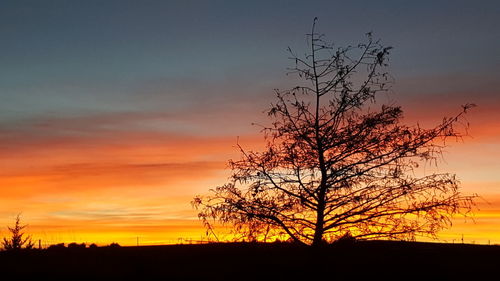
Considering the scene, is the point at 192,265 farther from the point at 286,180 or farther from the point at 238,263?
the point at 286,180

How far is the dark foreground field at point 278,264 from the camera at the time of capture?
20.4 meters

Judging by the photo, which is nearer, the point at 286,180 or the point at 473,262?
the point at 286,180

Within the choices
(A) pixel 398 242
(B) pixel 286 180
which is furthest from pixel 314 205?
(A) pixel 398 242

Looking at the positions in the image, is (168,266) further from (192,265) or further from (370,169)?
(370,169)

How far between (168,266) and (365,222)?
653cm

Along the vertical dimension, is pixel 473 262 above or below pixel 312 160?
below

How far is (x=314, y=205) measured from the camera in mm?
20719

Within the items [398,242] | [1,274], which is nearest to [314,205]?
[398,242]

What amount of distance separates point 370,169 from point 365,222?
5.22ft

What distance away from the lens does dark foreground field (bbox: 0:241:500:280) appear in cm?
2044

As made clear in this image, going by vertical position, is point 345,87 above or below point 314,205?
above

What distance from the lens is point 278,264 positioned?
2111 cm

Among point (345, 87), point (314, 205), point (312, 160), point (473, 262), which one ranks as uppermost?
point (345, 87)

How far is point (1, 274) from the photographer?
2177 centimetres
